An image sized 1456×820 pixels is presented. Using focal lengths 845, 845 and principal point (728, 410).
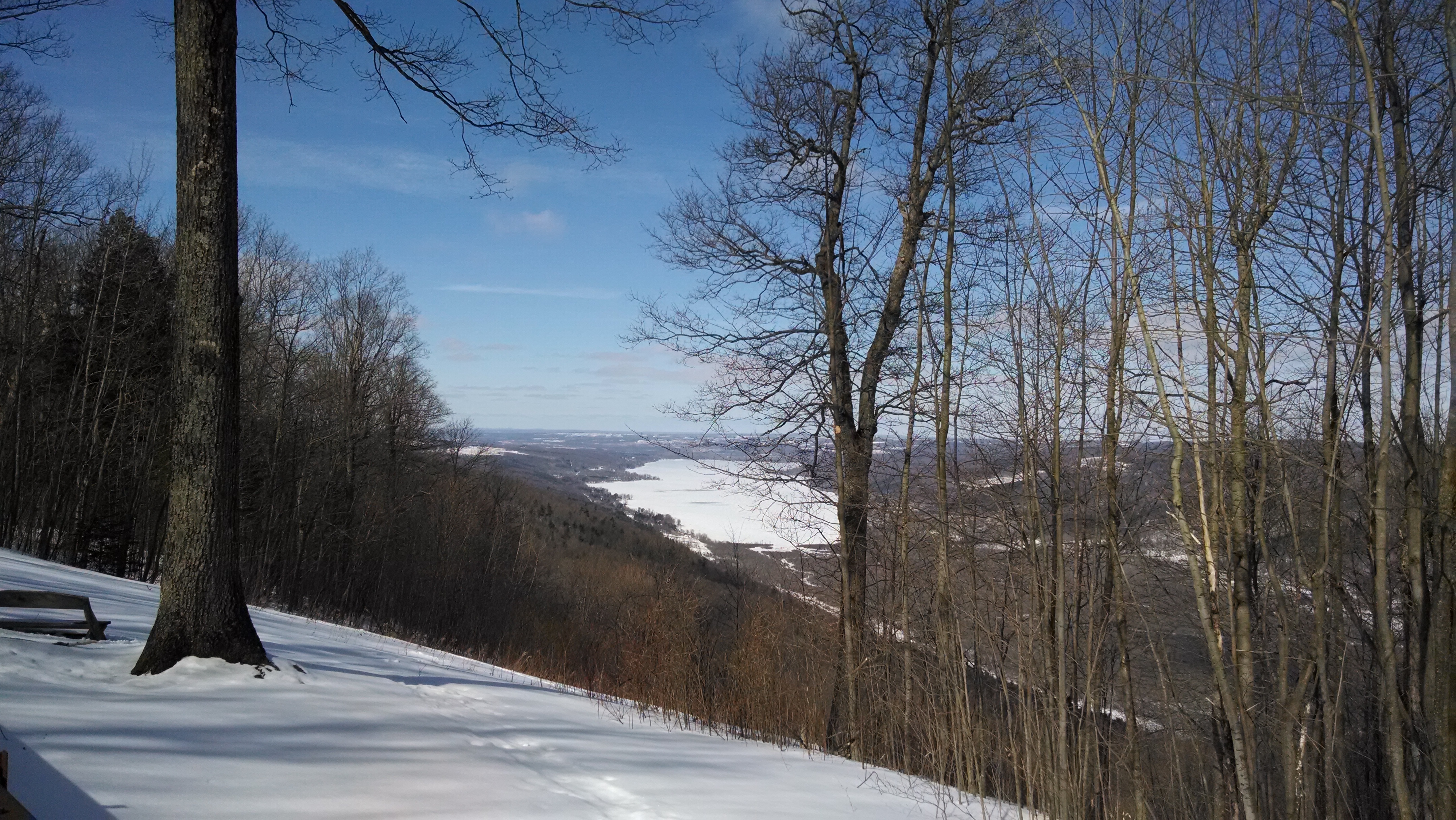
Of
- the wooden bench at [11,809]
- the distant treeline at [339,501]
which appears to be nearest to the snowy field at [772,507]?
the distant treeline at [339,501]

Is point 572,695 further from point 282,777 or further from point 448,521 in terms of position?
point 448,521

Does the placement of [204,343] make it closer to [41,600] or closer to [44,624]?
[41,600]

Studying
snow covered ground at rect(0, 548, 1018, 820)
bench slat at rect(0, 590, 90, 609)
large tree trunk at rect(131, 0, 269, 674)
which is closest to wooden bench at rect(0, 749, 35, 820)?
snow covered ground at rect(0, 548, 1018, 820)

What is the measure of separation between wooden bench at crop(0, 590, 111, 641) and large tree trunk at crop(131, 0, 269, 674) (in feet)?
3.37

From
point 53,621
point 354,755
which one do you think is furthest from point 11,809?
point 53,621

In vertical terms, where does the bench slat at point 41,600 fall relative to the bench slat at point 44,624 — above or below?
above

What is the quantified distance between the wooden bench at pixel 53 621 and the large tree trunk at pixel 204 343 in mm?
1027

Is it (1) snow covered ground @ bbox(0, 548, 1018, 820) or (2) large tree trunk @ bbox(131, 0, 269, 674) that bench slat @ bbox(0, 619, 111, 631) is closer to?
(1) snow covered ground @ bbox(0, 548, 1018, 820)

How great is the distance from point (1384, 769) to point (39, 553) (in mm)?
21394

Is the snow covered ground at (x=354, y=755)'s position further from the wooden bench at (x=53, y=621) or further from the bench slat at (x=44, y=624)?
the bench slat at (x=44, y=624)

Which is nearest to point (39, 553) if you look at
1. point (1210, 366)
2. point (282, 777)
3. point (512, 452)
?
point (282, 777)

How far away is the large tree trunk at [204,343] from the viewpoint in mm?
5250

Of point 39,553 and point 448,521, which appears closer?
point 39,553

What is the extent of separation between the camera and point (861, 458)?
10.6m
